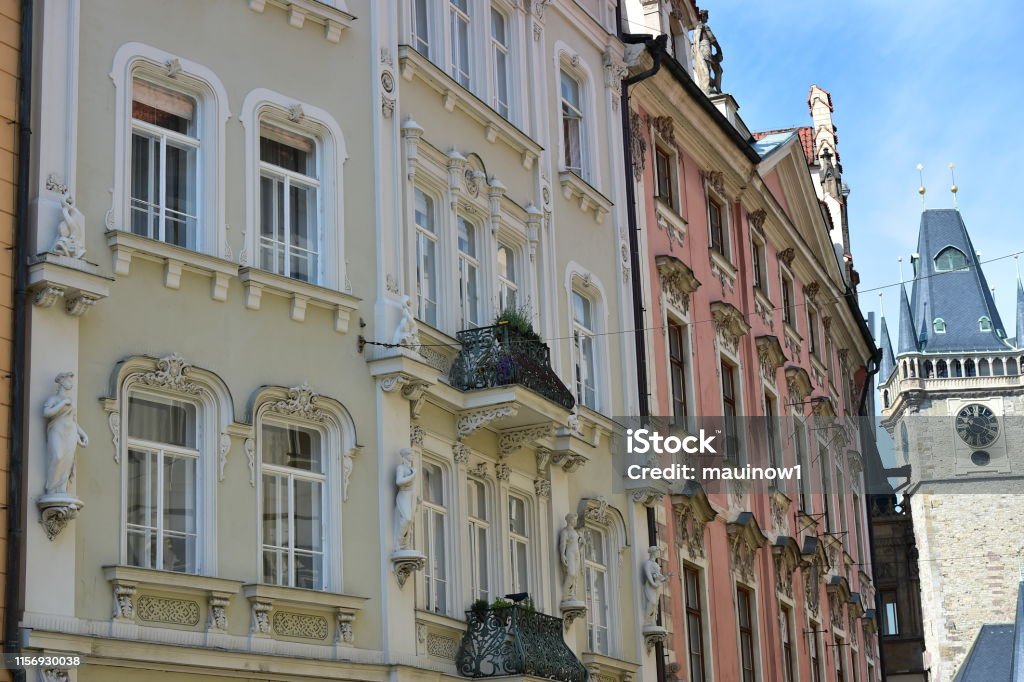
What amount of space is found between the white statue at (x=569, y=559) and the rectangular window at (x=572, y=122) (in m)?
5.69

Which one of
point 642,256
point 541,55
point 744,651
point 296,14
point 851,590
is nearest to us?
point 296,14

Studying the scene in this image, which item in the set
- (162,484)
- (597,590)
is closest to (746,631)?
(597,590)

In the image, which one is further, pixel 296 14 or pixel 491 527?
pixel 491 527

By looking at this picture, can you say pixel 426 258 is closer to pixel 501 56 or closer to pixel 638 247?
pixel 501 56

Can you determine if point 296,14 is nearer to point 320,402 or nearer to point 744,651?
point 320,402

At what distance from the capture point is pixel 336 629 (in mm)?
16672

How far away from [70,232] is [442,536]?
6.26 metres

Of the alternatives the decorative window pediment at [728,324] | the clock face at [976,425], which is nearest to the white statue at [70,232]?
the decorative window pediment at [728,324]

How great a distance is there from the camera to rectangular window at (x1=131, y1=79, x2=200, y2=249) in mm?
16141

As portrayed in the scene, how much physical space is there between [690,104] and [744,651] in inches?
360

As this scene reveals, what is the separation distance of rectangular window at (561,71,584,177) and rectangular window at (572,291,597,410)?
1919 millimetres

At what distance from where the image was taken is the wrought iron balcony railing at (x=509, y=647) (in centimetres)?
1864

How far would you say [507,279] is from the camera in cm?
2209

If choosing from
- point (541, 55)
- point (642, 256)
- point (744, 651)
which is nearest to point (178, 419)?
point (541, 55)
